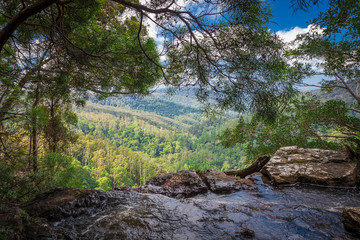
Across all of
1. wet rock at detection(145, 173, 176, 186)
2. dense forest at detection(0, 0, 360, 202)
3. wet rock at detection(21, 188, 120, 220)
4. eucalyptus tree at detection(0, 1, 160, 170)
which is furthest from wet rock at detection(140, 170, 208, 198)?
eucalyptus tree at detection(0, 1, 160, 170)

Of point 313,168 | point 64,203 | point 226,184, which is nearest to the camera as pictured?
point 64,203

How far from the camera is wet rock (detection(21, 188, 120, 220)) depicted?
7.44 feet

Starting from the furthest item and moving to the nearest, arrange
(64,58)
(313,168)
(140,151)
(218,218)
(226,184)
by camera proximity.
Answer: (140,151), (313,168), (226,184), (64,58), (218,218)

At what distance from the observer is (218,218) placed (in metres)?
2.65

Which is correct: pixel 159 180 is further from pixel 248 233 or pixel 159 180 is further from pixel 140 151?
pixel 140 151

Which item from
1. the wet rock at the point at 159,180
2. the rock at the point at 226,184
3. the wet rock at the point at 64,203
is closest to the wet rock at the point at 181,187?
the rock at the point at 226,184

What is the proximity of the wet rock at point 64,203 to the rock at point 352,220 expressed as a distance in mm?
3727

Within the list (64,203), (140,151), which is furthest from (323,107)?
(140,151)

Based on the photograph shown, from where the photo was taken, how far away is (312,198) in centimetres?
345

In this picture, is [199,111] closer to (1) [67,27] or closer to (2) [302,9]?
(2) [302,9]

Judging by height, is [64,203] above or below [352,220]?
below

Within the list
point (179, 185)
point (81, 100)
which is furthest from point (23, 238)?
point (81, 100)

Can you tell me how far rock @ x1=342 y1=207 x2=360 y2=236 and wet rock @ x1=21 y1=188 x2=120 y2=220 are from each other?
147 inches

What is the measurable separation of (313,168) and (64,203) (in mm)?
5763
